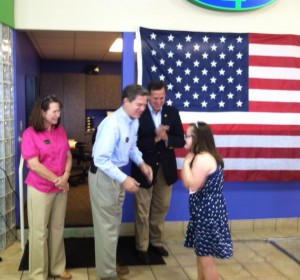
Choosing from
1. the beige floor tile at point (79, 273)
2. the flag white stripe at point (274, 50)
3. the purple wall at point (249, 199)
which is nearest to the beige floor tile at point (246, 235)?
the purple wall at point (249, 199)

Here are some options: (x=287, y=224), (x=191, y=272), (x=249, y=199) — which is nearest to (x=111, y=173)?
(x=191, y=272)

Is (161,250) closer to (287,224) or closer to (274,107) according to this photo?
(287,224)

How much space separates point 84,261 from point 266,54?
280cm

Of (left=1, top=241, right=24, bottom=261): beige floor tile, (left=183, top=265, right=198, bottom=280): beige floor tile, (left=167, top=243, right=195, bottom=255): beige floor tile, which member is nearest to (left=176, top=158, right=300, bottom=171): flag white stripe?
(left=167, top=243, right=195, bottom=255): beige floor tile

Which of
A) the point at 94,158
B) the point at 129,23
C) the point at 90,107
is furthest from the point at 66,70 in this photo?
the point at 94,158

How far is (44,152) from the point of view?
2.89 meters

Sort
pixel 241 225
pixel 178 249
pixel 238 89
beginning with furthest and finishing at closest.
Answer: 1. pixel 241 225
2. pixel 238 89
3. pixel 178 249

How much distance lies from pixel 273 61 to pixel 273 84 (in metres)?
0.25

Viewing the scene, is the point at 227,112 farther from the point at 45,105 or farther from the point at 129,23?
the point at 45,105

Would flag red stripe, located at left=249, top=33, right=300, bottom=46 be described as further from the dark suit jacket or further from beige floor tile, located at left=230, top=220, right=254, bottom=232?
beige floor tile, located at left=230, top=220, right=254, bottom=232

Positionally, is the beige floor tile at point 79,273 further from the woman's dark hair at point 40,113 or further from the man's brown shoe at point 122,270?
the woman's dark hair at point 40,113

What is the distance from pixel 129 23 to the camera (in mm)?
3945

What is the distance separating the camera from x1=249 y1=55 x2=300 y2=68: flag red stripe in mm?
4121

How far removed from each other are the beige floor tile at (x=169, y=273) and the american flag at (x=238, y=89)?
1.12 m
